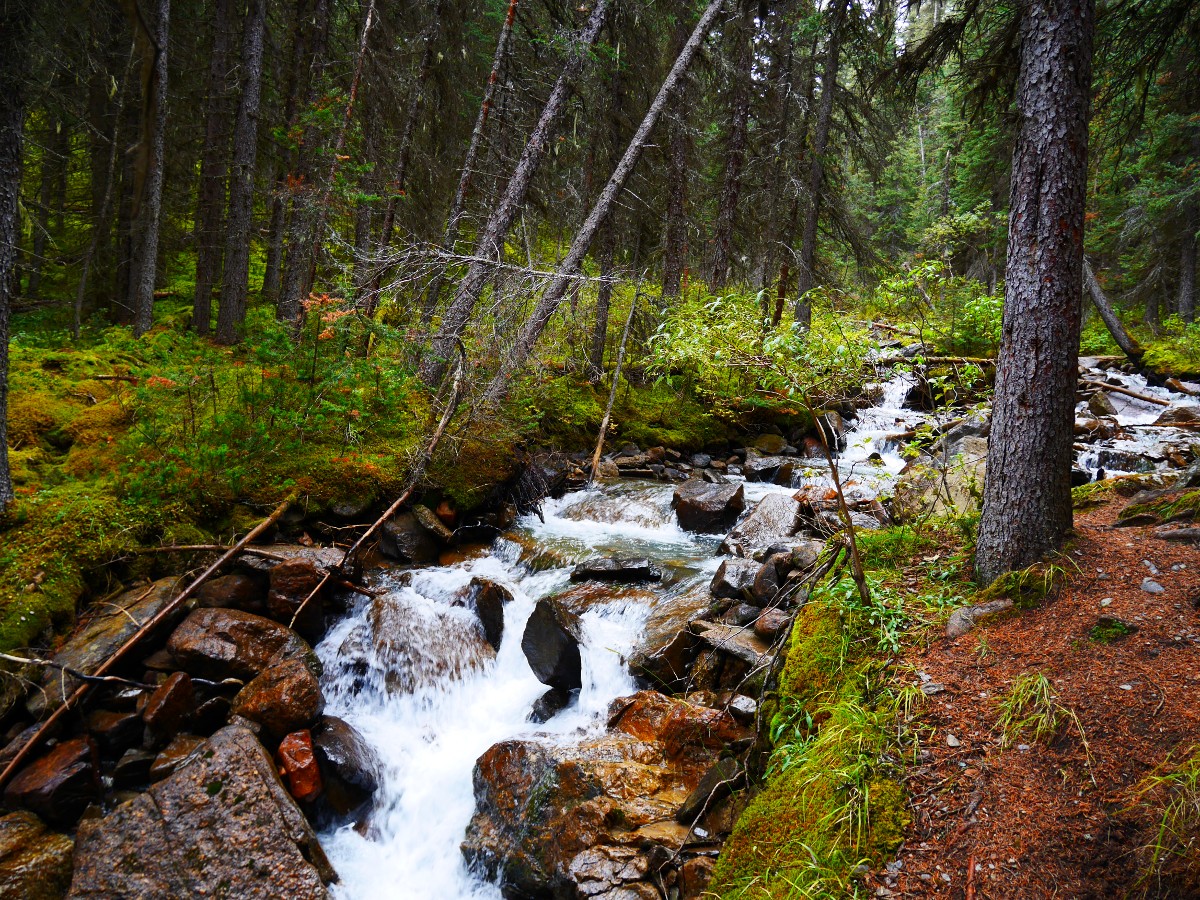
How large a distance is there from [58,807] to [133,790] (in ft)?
1.53

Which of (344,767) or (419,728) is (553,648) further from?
(344,767)

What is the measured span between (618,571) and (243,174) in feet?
36.5

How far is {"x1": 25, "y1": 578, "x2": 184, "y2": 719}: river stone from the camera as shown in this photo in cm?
509

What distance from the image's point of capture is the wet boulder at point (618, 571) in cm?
820

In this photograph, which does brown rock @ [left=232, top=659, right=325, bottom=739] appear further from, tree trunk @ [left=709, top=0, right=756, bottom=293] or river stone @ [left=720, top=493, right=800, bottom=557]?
tree trunk @ [left=709, top=0, right=756, bottom=293]

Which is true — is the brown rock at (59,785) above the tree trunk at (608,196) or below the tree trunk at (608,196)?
below

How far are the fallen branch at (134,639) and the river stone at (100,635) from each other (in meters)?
0.05

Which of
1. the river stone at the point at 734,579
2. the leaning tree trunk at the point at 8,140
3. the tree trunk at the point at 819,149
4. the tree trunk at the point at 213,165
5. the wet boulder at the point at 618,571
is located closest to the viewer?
the leaning tree trunk at the point at 8,140

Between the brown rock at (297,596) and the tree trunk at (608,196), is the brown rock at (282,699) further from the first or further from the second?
the tree trunk at (608,196)

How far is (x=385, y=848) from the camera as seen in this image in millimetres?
5043

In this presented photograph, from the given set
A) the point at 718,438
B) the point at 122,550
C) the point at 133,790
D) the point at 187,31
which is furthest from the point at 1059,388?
the point at 187,31

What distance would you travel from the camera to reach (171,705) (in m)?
5.25

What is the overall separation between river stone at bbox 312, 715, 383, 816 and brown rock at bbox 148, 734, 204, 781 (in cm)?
94

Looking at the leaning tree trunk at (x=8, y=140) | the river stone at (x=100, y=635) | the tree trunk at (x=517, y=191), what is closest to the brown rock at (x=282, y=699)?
the river stone at (x=100, y=635)
